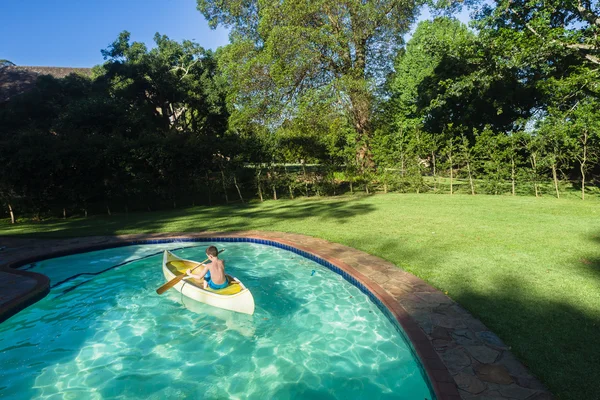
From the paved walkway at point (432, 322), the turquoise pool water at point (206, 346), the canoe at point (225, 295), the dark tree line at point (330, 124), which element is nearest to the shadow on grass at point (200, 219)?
the dark tree line at point (330, 124)

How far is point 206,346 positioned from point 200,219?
8813 millimetres

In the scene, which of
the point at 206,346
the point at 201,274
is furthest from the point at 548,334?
the point at 201,274

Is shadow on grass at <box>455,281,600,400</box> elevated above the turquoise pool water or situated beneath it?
elevated above

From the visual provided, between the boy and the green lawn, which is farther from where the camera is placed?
the boy

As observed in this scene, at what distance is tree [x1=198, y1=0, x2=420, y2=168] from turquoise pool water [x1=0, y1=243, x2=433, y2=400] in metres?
14.1

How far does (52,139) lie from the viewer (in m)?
15.1

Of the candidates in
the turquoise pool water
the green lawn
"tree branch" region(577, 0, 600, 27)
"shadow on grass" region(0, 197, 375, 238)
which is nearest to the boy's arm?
the turquoise pool water

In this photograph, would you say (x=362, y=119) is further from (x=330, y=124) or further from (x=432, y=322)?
(x=432, y=322)

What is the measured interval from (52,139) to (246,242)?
37.4ft

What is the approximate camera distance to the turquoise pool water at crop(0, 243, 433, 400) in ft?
14.9

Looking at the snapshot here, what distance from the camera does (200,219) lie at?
13.9 metres

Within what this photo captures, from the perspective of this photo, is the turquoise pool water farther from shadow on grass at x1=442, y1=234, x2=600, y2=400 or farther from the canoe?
shadow on grass at x1=442, y1=234, x2=600, y2=400

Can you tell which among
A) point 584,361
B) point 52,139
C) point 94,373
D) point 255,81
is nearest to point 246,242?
point 94,373

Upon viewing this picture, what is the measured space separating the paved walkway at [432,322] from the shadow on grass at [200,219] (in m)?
2.71
